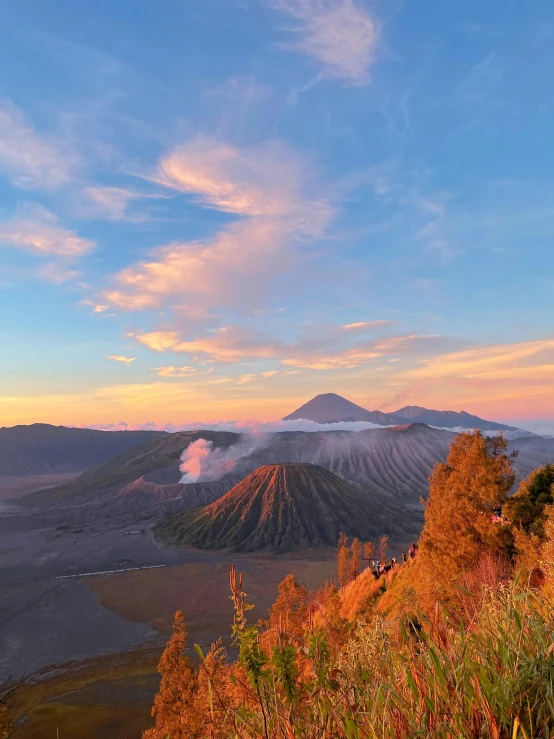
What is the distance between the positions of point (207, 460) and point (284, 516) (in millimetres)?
77459

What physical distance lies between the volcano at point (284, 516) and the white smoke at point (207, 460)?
1605 inches

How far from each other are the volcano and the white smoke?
4077 cm

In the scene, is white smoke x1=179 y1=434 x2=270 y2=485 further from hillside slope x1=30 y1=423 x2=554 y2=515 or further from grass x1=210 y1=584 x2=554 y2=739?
grass x1=210 y1=584 x2=554 y2=739

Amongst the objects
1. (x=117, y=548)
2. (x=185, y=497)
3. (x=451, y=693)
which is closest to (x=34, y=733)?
(x=451, y=693)

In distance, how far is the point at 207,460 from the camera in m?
176

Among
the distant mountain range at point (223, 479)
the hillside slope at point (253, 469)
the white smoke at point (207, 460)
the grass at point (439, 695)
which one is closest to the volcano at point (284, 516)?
A: the distant mountain range at point (223, 479)

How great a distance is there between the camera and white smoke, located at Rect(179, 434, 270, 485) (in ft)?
520

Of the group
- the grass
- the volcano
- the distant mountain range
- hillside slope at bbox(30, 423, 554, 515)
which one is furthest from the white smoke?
the grass

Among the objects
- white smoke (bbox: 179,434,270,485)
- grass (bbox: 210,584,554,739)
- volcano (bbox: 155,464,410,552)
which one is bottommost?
volcano (bbox: 155,464,410,552)

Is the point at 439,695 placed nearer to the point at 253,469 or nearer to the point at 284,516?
the point at 284,516

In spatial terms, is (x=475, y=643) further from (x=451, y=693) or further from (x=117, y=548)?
(x=117, y=548)

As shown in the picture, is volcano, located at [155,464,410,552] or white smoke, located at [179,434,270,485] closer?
volcano, located at [155,464,410,552]

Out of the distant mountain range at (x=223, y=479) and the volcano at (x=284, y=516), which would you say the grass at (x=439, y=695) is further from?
the distant mountain range at (x=223, y=479)

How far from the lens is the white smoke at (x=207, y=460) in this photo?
159 metres
